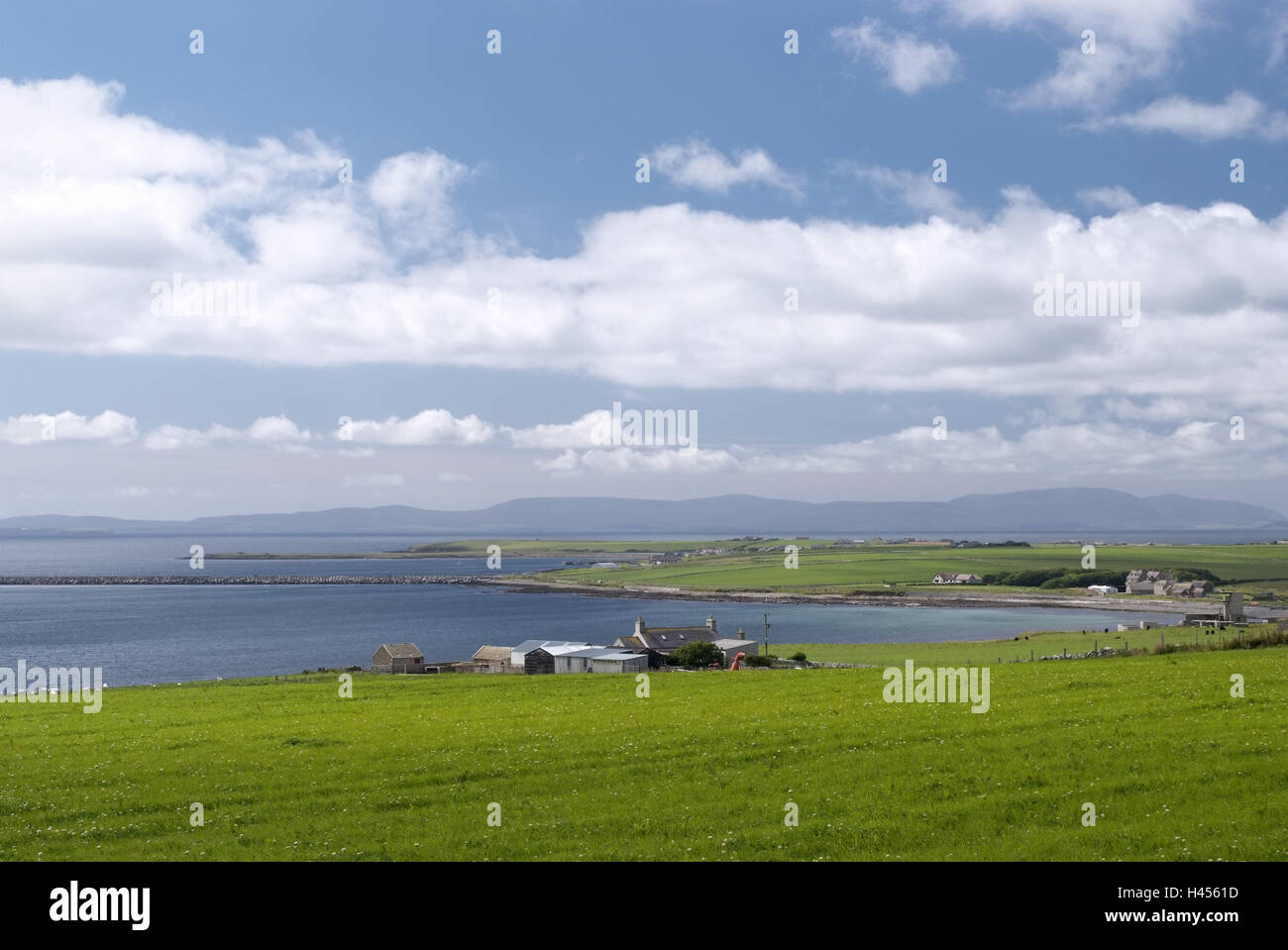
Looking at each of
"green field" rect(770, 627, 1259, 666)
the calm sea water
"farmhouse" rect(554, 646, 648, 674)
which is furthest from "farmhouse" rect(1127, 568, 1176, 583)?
"farmhouse" rect(554, 646, 648, 674)

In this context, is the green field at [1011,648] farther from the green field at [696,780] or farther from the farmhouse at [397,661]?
the green field at [696,780]

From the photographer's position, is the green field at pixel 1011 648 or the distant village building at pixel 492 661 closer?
the distant village building at pixel 492 661

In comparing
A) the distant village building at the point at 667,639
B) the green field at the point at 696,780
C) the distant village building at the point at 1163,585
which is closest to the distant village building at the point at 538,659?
the distant village building at the point at 667,639

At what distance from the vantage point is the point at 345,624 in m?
131

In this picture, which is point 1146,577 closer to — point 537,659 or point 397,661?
point 537,659

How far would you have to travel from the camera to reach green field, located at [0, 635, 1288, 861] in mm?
13680

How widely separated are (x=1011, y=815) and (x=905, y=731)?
6122 mm

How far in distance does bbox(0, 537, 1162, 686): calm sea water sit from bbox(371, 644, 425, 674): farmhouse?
24.6 m

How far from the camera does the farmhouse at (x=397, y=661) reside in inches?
2397

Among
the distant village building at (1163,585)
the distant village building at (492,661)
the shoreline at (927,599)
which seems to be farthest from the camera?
the distant village building at (1163,585)

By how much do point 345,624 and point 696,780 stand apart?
12223 centimetres

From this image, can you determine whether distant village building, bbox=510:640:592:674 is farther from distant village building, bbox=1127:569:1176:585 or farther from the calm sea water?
distant village building, bbox=1127:569:1176:585

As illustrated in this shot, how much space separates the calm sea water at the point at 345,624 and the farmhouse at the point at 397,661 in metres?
24.6
